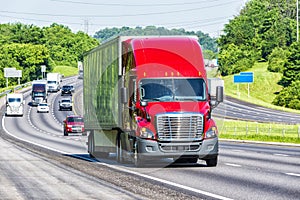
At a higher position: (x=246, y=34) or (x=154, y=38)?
(x=246, y=34)

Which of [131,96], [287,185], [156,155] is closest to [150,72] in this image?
[131,96]

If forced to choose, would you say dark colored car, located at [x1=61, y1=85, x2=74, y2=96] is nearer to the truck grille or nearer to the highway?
the highway

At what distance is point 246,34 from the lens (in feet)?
570

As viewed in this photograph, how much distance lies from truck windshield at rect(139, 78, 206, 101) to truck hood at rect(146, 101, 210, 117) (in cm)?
20

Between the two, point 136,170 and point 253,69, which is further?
point 253,69

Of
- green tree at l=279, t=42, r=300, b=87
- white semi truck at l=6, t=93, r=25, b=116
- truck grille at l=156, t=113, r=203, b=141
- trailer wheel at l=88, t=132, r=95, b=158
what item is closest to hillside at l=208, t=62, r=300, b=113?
green tree at l=279, t=42, r=300, b=87

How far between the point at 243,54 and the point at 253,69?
488 cm

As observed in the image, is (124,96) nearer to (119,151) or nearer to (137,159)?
(137,159)

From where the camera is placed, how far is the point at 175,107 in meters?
22.0

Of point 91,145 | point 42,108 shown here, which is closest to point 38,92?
point 42,108

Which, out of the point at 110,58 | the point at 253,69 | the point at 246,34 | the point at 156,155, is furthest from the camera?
the point at 246,34

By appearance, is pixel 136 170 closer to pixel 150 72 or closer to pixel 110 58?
pixel 150 72

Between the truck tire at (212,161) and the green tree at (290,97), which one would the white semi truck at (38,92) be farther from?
the truck tire at (212,161)

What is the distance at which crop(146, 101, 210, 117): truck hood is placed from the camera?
22.0m
